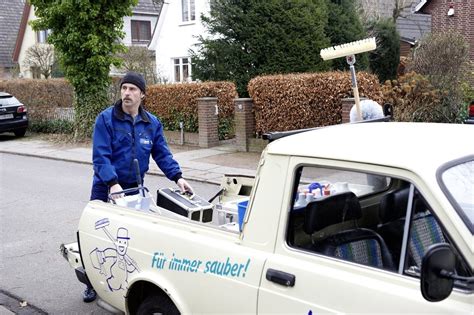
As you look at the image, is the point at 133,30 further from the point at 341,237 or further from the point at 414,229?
the point at 414,229

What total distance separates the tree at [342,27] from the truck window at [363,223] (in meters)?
15.9

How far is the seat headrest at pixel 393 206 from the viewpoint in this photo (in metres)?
2.59

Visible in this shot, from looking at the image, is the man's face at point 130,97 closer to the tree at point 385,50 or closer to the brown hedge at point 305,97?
the brown hedge at point 305,97

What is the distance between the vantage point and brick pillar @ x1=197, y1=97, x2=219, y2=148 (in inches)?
576

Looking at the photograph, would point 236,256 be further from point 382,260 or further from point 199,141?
point 199,141

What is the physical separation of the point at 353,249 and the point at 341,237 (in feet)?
0.30

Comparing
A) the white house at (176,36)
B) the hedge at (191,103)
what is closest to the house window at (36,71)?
the white house at (176,36)

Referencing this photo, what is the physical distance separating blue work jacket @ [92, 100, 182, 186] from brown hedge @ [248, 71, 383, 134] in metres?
7.69

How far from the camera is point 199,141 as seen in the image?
15.1 metres

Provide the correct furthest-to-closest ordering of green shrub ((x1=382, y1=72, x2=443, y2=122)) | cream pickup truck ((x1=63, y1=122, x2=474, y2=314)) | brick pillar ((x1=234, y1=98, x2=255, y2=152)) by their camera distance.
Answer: brick pillar ((x1=234, y1=98, x2=255, y2=152)), green shrub ((x1=382, y1=72, x2=443, y2=122)), cream pickup truck ((x1=63, y1=122, x2=474, y2=314))

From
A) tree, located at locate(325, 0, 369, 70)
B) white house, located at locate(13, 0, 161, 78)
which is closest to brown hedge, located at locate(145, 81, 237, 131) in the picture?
tree, located at locate(325, 0, 369, 70)

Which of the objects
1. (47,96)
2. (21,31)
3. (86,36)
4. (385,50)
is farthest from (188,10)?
(21,31)

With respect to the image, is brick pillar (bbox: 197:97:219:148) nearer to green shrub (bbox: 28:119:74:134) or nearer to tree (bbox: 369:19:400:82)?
A: green shrub (bbox: 28:119:74:134)

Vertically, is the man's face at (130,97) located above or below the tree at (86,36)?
below
